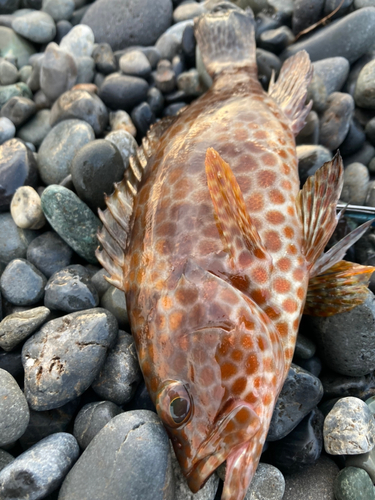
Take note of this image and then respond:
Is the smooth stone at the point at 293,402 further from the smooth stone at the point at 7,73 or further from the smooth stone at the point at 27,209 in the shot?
the smooth stone at the point at 7,73

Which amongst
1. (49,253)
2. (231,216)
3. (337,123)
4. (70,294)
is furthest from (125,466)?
(337,123)

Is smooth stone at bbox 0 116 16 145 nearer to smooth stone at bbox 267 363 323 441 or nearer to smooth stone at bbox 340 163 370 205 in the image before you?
smooth stone at bbox 340 163 370 205

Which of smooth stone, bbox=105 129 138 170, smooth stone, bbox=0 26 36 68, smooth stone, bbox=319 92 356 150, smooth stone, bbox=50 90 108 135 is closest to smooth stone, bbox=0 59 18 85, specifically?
smooth stone, bbox=0 26 36 68

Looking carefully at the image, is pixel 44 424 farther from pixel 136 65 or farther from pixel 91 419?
pixel 136 65

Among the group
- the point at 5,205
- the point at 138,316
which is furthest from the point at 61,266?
the point at 138,316

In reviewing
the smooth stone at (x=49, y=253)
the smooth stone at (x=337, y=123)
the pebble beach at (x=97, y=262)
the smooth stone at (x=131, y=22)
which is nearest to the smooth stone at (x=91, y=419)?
the pebble beach at (x=97, y=262)

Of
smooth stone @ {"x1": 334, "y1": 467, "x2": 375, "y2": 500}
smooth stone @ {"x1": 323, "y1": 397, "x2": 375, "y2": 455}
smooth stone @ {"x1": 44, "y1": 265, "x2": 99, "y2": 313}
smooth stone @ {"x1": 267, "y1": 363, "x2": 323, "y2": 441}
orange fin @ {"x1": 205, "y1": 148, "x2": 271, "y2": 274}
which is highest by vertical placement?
orange fin @ {"x1": 205, "y1": 148, "x2": 271, "y2": 274}

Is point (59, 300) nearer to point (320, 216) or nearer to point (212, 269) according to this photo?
point (212, 269)
